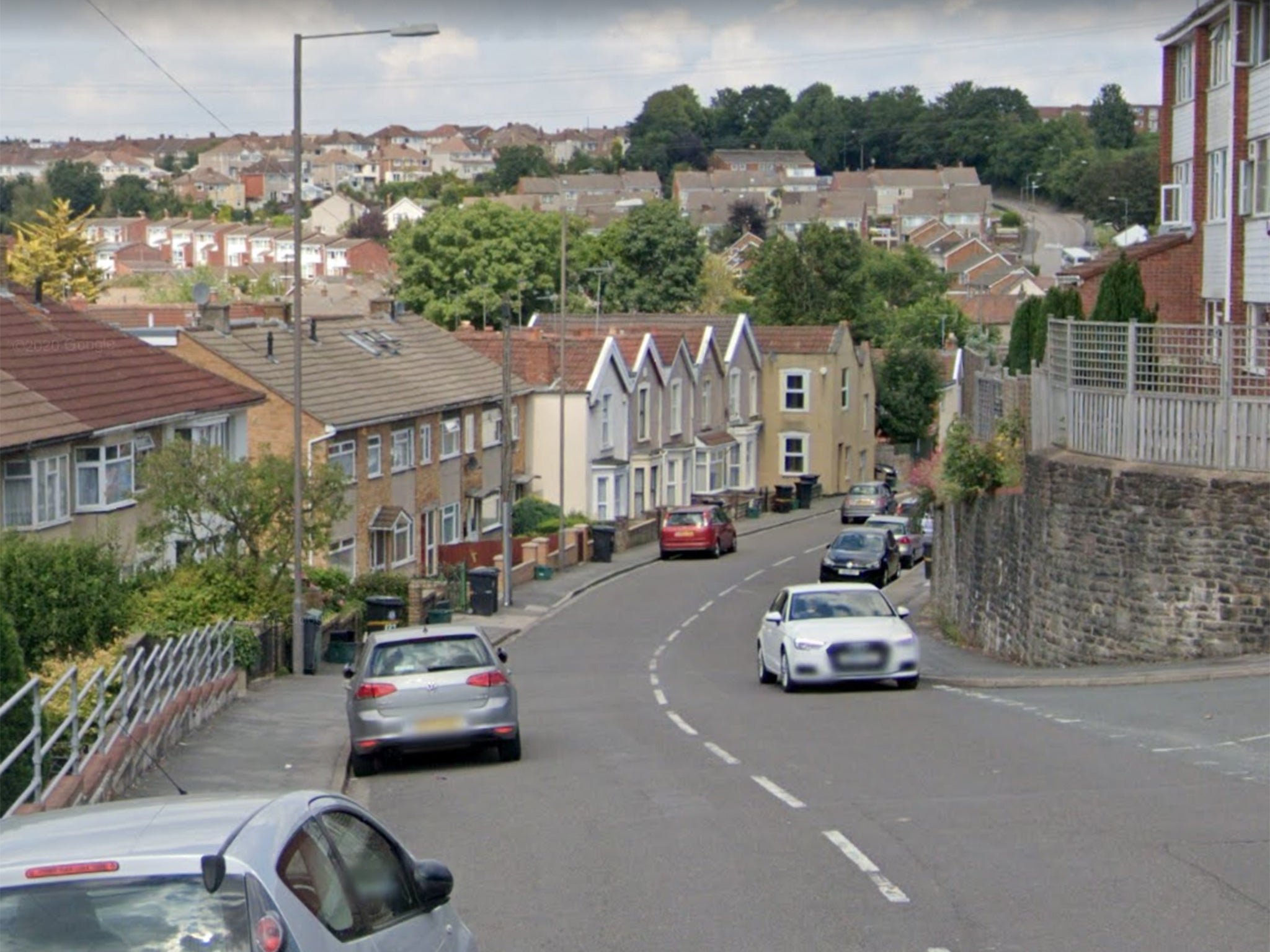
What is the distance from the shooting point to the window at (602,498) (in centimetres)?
5956

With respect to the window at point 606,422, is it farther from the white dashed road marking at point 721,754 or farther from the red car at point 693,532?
the white dashed road marking at point 721,754

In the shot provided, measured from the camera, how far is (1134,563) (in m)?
23.4

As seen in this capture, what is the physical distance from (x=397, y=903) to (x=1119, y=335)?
1995 centimetres

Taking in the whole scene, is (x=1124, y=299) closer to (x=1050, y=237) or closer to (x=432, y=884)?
(x=432, y=884)

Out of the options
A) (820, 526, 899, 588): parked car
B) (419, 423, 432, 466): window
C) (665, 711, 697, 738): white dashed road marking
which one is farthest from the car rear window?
(665, 711, 697, 738): white dashed road marking

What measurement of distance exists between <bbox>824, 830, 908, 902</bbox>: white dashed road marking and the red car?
41.4m

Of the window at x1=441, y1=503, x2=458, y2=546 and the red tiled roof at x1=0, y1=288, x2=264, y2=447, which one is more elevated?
the red tiled roof at x1=0, y1=288, x2=264, y2=447

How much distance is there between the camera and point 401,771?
59.7 feet

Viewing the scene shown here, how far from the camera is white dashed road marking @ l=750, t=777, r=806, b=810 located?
13773 millimetres

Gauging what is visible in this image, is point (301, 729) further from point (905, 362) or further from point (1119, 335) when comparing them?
point (905, 362)

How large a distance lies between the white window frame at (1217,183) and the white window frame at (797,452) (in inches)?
1489

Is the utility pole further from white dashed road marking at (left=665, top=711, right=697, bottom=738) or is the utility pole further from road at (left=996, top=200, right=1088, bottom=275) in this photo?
road at (left=996, top=200, right=1088, bottom=275)

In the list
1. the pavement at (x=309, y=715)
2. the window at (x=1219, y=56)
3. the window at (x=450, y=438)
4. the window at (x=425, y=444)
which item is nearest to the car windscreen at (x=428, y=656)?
the pavement at (x=309, y=715)

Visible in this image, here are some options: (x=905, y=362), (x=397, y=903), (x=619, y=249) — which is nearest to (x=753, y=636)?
(x=397, y=903)
